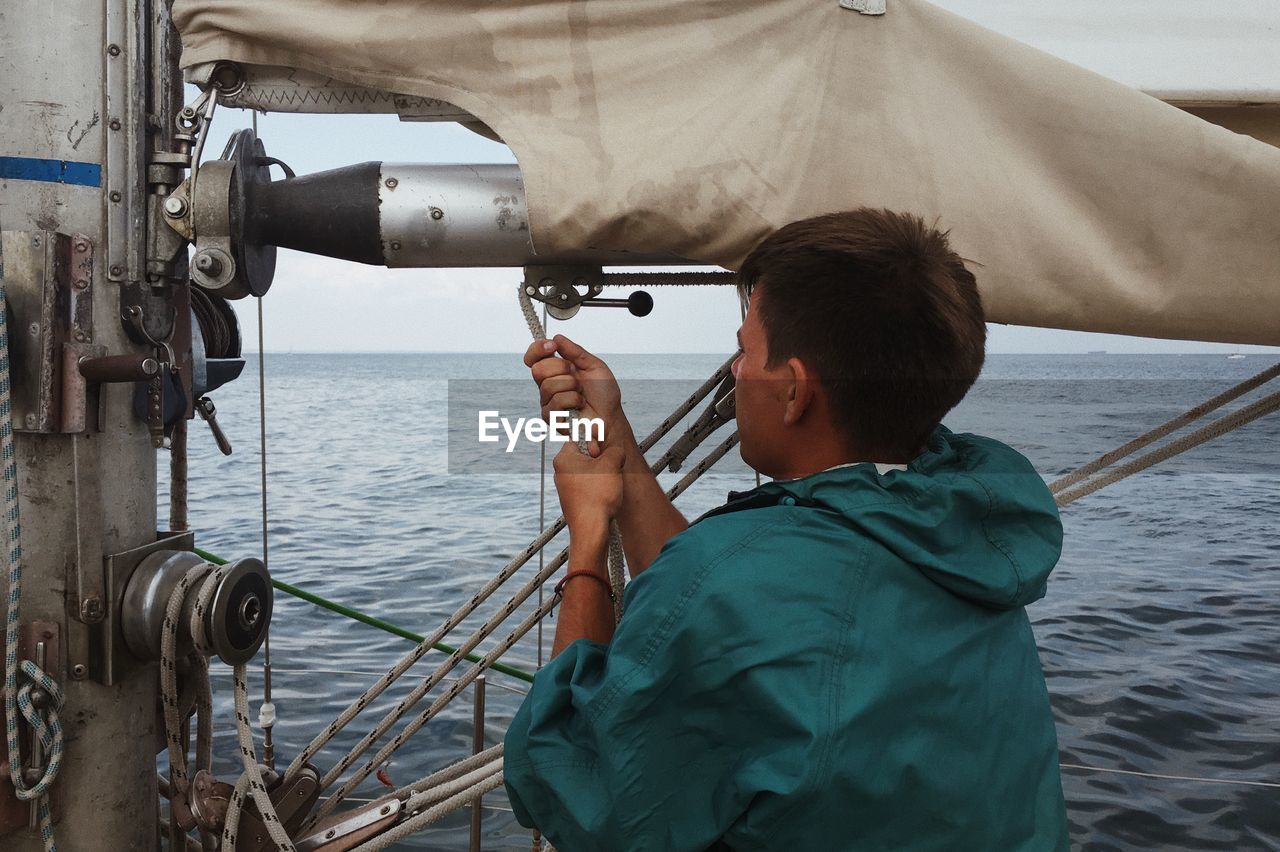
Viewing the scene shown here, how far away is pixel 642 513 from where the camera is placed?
1.79m

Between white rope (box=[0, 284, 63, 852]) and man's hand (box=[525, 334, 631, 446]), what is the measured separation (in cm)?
97

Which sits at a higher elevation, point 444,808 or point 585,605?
point 585,605

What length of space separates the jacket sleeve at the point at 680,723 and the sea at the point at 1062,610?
13 centimetres

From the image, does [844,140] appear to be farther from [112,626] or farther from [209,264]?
[112,626]

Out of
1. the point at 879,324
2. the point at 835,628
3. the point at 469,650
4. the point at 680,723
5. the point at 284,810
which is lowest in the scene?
the point at 284,810

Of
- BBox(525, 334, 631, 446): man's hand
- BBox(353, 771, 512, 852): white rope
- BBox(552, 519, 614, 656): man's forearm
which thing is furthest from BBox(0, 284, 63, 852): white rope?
BBox(552, 519, 614, 656): man's forearm

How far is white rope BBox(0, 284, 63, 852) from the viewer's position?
179cm

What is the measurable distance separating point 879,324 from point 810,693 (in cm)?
50

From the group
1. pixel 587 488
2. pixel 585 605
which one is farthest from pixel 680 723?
pixel 587 488

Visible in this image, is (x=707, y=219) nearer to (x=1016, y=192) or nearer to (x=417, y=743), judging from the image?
(x=1016, y=192)

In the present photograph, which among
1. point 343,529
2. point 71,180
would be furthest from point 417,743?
point 343,529

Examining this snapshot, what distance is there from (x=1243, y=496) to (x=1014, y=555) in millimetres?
20197

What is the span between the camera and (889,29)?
1.74 metres

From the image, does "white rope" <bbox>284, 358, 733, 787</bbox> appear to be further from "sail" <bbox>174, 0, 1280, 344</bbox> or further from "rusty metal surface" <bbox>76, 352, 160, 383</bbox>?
"rusty metal surface" <bbox>76, 352, 160, 383</bbox>
